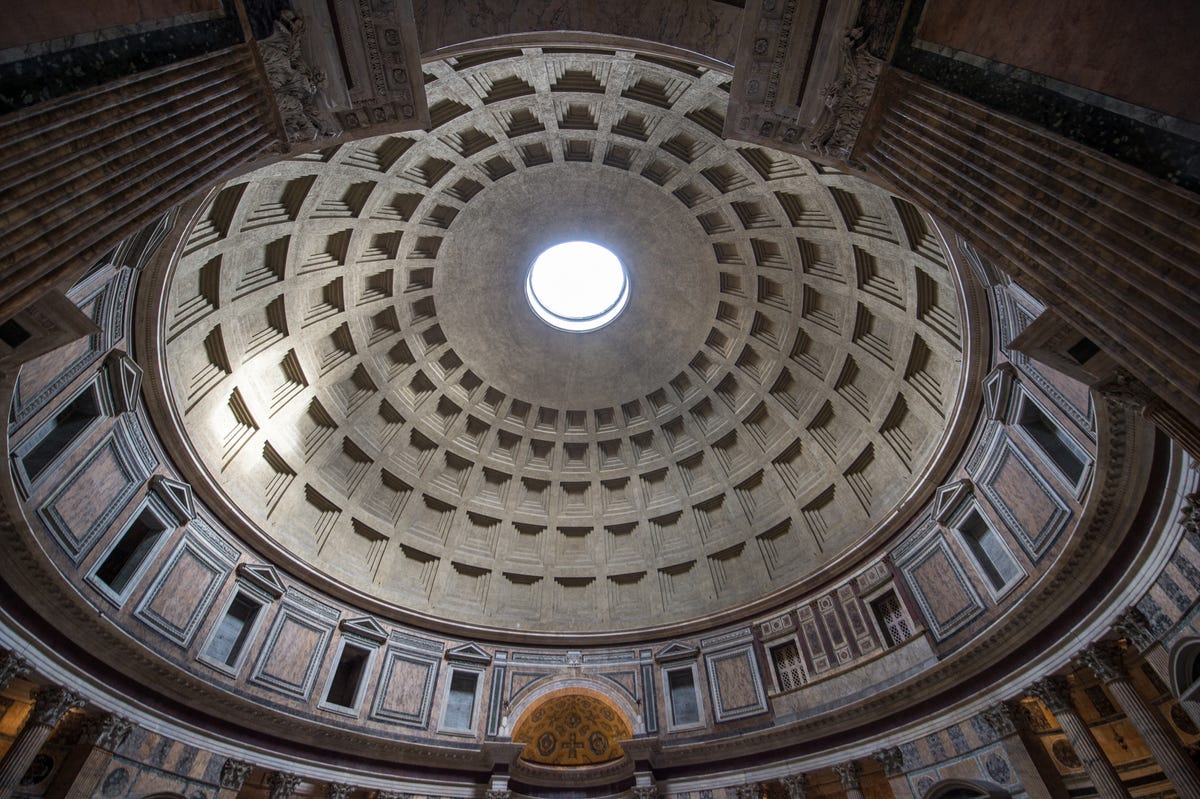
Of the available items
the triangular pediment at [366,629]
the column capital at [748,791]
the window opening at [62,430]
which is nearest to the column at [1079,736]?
the column capital at [748,791]

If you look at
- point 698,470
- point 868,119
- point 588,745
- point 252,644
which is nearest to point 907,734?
point 588,745

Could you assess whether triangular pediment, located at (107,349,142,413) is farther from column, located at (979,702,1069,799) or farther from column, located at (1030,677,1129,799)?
column, located at (1030,677,1129,799)

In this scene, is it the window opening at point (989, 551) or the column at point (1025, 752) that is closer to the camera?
the column at point (1025, 752)

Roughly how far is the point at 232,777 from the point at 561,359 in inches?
707

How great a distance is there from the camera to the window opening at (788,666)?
1923cm

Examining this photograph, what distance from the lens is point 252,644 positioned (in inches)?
691

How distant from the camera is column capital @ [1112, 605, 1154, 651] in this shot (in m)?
10.9

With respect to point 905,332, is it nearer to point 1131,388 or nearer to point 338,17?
point 1131,388

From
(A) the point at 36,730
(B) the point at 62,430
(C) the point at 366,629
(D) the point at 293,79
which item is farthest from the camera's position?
(C) the point at 366,629

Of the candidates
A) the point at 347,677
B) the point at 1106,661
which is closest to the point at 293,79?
the point at 1106,661

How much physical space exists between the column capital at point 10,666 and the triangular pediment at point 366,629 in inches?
361

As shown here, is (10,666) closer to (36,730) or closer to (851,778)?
(36,730)

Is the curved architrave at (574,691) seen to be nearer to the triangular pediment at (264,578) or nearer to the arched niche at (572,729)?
the arched niche at (572,729)

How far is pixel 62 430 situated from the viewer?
13.6 meters
